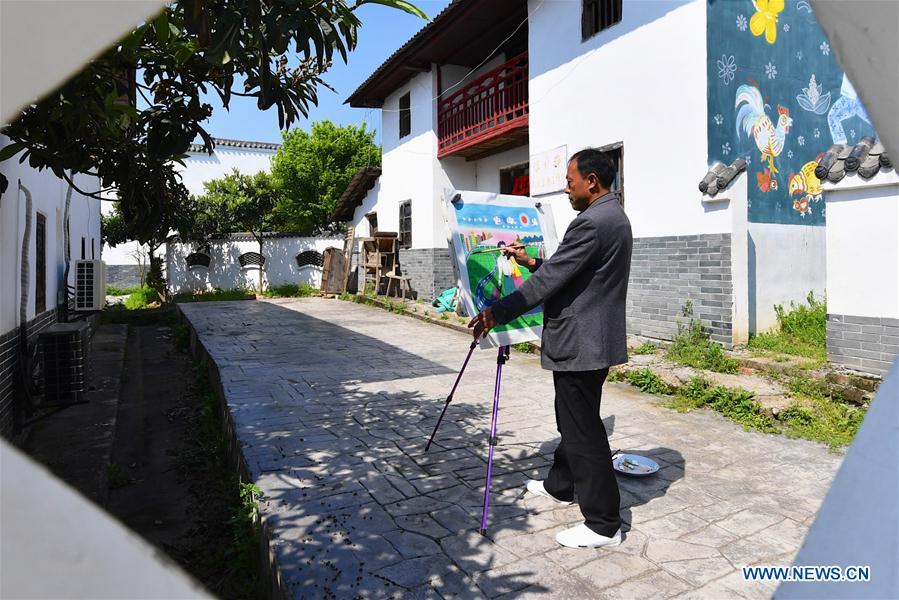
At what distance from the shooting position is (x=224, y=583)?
117 inches

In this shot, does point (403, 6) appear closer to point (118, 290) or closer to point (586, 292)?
point (586, 292)

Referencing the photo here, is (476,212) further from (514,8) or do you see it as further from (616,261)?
(514,8)

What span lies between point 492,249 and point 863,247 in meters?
4.19

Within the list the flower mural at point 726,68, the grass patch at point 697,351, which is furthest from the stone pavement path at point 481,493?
the flower mural at point 726,68

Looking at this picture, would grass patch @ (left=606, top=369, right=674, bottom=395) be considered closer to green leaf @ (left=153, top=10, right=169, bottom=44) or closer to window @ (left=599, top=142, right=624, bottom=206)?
window @ (left=599, top=142, right=624, bottom=206)

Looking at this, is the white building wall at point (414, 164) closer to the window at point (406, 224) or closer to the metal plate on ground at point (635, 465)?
the window at point (406, 224)

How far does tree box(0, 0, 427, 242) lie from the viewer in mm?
2084

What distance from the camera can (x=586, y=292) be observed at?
285 centimetres

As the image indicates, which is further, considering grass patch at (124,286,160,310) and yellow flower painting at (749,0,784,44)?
grass patch at (124,286,160,310)

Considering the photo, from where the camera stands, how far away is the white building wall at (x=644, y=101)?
711cm

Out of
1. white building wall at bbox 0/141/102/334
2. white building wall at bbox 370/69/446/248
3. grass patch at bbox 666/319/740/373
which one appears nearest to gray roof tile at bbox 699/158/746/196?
grass patch at bbox 666/319/740/373

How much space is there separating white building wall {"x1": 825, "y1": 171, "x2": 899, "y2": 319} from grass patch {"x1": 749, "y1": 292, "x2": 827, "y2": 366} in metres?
1.00

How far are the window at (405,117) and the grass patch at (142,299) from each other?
9.34m

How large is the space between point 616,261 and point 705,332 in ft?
15.9
